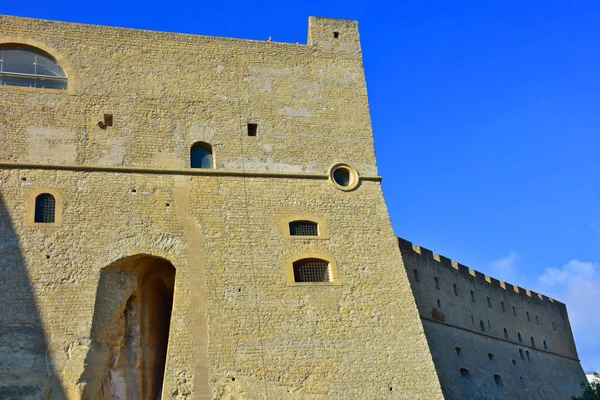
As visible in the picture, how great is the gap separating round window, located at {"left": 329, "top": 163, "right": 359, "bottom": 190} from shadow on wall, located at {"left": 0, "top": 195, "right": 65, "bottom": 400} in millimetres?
7456

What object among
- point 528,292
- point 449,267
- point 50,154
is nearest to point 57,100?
point 50,154

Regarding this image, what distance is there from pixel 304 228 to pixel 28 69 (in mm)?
7521

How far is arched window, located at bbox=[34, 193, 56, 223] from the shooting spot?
1638 cm

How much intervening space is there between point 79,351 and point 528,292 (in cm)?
2501

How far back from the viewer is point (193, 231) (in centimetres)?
1686

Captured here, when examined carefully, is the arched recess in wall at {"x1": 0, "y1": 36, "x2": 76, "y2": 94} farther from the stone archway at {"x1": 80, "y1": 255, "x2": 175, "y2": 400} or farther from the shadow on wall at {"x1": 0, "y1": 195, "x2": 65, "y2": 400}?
the stone archway at {"x1": 80, "y1": 255, "x2": 175, "y2": 400}

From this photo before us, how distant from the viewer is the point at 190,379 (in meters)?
15.2

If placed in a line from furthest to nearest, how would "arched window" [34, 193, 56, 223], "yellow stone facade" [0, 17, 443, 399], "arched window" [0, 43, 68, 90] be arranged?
1. "arched window" [0, 43, 68, 90]
2. "arched window" [34, 193, 56, 223]
3. "yellow stone facade" [0, 17, 443, 399]

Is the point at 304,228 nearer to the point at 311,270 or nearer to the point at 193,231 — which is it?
the point at 311,270

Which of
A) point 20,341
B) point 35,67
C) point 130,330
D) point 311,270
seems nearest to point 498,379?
point 311,270

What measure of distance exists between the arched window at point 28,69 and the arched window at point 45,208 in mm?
2883

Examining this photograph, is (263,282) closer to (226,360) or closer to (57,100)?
(226,360)

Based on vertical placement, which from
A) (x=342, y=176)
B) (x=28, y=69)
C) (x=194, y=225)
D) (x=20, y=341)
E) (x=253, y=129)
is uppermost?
(x=28, y=69)

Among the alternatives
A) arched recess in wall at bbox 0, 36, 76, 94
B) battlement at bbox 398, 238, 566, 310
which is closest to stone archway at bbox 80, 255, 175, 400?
arched recess in wall at bbox 0, 36, 76, 94
